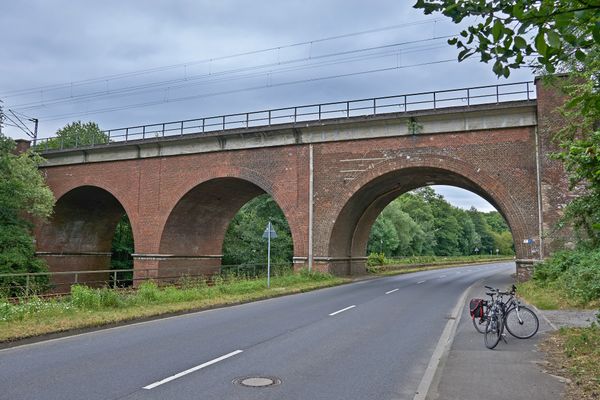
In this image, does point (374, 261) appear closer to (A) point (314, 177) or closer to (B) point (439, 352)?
(A) point (314, 177)

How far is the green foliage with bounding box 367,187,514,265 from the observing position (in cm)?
6081

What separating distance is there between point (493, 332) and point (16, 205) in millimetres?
25254

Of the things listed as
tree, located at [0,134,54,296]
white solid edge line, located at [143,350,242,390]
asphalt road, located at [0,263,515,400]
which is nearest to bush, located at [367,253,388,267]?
tree, located at [0,134,54,296]

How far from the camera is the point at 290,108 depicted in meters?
26.3

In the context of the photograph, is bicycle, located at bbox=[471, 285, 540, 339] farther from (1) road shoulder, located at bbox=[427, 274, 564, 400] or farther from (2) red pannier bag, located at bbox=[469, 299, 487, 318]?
(1) road shoulder, located at bbox=[427, 274, 564, 400]

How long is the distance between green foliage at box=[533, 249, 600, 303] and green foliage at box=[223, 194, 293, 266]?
22.5m

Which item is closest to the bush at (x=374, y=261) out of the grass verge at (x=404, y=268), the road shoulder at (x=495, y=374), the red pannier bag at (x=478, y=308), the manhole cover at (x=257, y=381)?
the grass verge at (x=404, y=268)

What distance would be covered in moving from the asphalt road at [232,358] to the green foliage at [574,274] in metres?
4.18

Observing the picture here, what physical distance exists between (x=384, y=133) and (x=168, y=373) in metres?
19.1

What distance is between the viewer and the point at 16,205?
26.3m

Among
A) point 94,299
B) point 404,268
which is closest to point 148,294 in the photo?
point 94,299

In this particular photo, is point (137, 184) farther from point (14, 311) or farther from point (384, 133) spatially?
point (14, 311)

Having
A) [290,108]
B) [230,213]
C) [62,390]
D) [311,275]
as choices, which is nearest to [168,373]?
[62,390]

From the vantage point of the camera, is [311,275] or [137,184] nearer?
[311,275]
